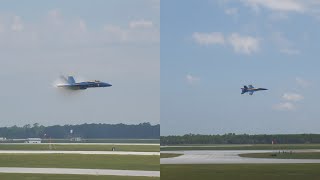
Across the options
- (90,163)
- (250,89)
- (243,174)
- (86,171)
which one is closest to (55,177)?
(86,171)

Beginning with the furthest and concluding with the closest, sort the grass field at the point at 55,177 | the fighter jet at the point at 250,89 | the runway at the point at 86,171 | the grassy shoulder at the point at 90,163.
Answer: the fighter jet at the point at 250,89, the grassy shoulder at the point at 90,163, the runway at the point at 86,171, the grass field at the point at 55,177

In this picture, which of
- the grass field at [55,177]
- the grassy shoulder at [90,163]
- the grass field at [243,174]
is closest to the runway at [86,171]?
the grass field at [243,174]

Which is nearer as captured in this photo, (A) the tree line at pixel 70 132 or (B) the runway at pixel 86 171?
(B) the runway at pixel 86 171

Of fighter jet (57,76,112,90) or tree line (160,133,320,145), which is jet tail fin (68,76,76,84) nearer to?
fighter jet (57,76,112,90)

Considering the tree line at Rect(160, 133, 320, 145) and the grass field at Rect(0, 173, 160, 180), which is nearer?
the grass field at Rect(0, 173, 160, 180)

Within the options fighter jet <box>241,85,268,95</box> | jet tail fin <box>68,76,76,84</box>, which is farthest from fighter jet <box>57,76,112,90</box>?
fighter jet <box>241,85,268,95</box>

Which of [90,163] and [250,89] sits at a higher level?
[250,89]

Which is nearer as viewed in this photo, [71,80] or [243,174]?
[243,174]

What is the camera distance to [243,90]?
132 ft

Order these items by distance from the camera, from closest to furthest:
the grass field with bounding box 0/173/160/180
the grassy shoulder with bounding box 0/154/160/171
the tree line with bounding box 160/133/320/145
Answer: the grass field with bounding box 0/173/160/180, the grassy shoulder with bounding box 0/154/160/171, the tree line with bounding box 160/133/320/145

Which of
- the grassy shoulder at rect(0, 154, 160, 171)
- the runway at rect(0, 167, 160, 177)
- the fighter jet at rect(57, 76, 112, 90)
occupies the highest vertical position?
the fighter jet at rect(57, 76, 112, 90)

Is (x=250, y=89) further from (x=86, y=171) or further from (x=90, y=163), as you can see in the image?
(x=86, y=171)

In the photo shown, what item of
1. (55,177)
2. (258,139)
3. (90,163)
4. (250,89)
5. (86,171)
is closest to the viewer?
(55,177)

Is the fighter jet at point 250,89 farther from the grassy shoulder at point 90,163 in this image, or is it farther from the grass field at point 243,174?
the grass field at point 243,174
